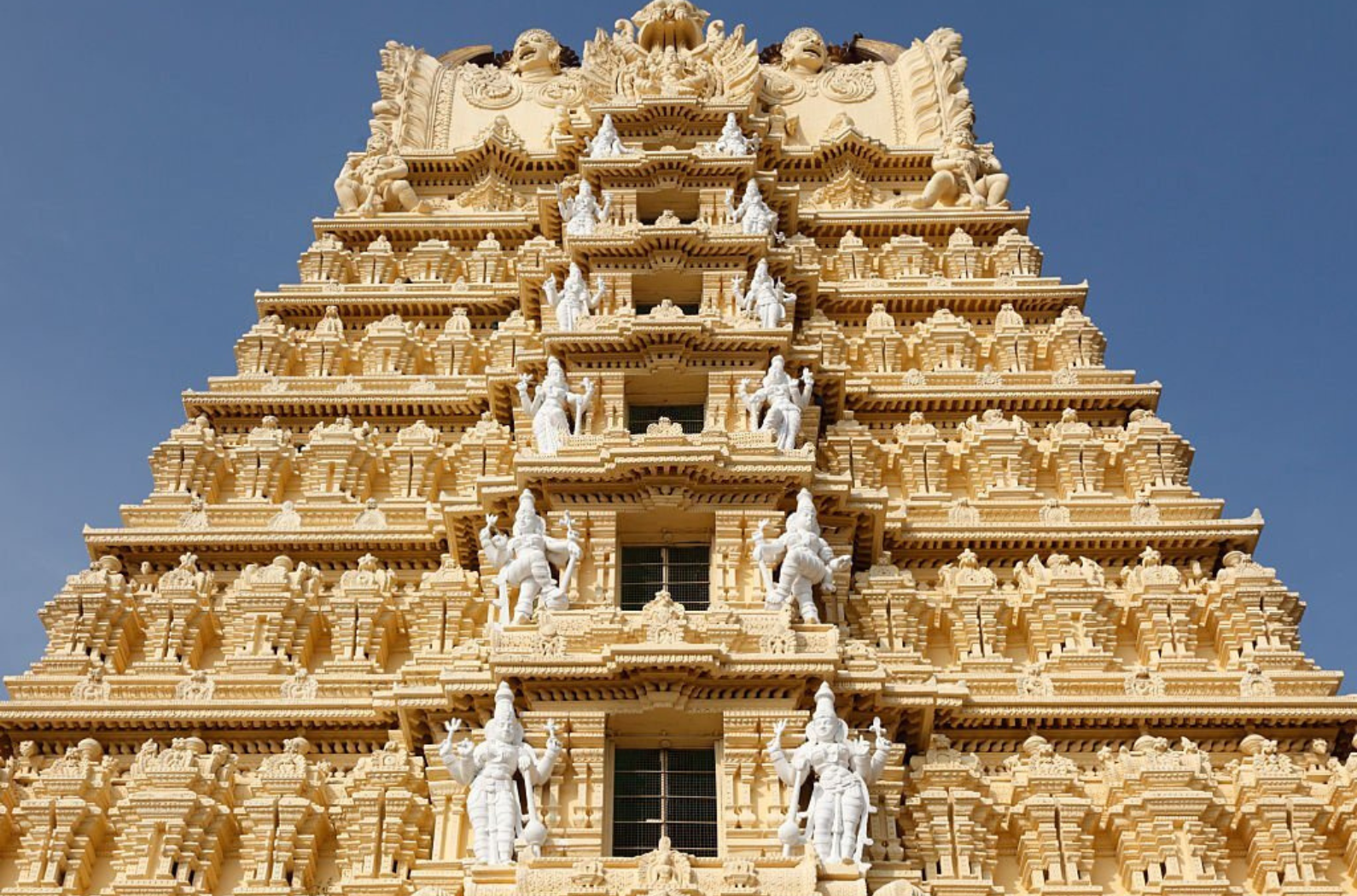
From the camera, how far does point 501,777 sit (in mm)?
23125

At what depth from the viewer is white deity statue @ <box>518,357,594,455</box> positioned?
28.8 m

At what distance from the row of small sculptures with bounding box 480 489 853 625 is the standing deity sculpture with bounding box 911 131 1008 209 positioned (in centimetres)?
1251

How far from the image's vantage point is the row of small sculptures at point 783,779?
22.6 meters

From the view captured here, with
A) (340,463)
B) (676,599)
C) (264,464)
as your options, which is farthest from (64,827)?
(676,599)

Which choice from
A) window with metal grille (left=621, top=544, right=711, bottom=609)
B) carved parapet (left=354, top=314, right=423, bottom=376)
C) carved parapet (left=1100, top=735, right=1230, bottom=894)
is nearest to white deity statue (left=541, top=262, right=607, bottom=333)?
carved parapet (left=354, top=314, right=423, bottom=376)

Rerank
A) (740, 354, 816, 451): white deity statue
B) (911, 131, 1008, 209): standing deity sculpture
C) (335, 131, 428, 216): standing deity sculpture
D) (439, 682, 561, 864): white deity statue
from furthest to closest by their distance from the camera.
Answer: (335, 131, 428, 216): standing deity sculpture
(911, 131, 1008, 209): standing deity sculpture
(740, 354, 816, 451): white deity statue
(439, 682, 561, 864): white deity statue

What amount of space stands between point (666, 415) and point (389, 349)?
585 cm

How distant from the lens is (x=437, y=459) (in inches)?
1223

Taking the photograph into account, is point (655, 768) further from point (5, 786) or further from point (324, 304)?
point (324, 304)

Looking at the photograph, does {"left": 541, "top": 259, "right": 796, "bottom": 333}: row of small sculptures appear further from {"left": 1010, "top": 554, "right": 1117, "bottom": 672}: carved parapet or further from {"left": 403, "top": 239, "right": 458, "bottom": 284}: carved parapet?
{"left": 1010, "top": 554, "right": 1117, "bottom": 672}: carved parapet

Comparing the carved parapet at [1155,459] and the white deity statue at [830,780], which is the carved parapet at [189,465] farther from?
the carved parapet at [1155,459]

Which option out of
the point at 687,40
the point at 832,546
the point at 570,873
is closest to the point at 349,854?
the point at 570,873

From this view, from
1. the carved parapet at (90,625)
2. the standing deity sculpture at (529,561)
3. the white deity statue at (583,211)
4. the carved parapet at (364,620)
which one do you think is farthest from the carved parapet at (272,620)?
the white deity statue at (583,211)

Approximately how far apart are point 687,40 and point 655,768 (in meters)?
21.5
